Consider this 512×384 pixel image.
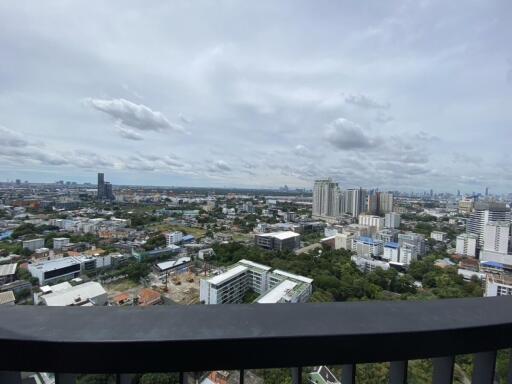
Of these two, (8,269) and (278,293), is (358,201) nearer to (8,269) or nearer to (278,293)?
(278,293)

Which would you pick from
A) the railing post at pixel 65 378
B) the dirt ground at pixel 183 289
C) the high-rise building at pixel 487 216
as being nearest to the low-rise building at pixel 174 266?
the dirt ground at pixel 183 289

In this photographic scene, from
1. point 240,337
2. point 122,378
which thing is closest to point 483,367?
point 240,337

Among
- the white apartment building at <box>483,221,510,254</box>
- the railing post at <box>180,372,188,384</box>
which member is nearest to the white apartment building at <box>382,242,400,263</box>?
the white apartment building at <box>483,221,510,254</box>

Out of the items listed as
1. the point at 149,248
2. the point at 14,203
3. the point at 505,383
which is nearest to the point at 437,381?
the point at 505,383

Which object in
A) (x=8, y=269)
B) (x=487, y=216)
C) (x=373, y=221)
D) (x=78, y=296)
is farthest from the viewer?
(x=373, y=221)

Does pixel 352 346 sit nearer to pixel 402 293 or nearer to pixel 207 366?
pixel 207 366

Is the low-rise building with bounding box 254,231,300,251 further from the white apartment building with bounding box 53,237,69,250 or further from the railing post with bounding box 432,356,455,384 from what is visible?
the railing post with bounding box 432,356,455,384

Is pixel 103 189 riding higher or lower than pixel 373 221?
higher
